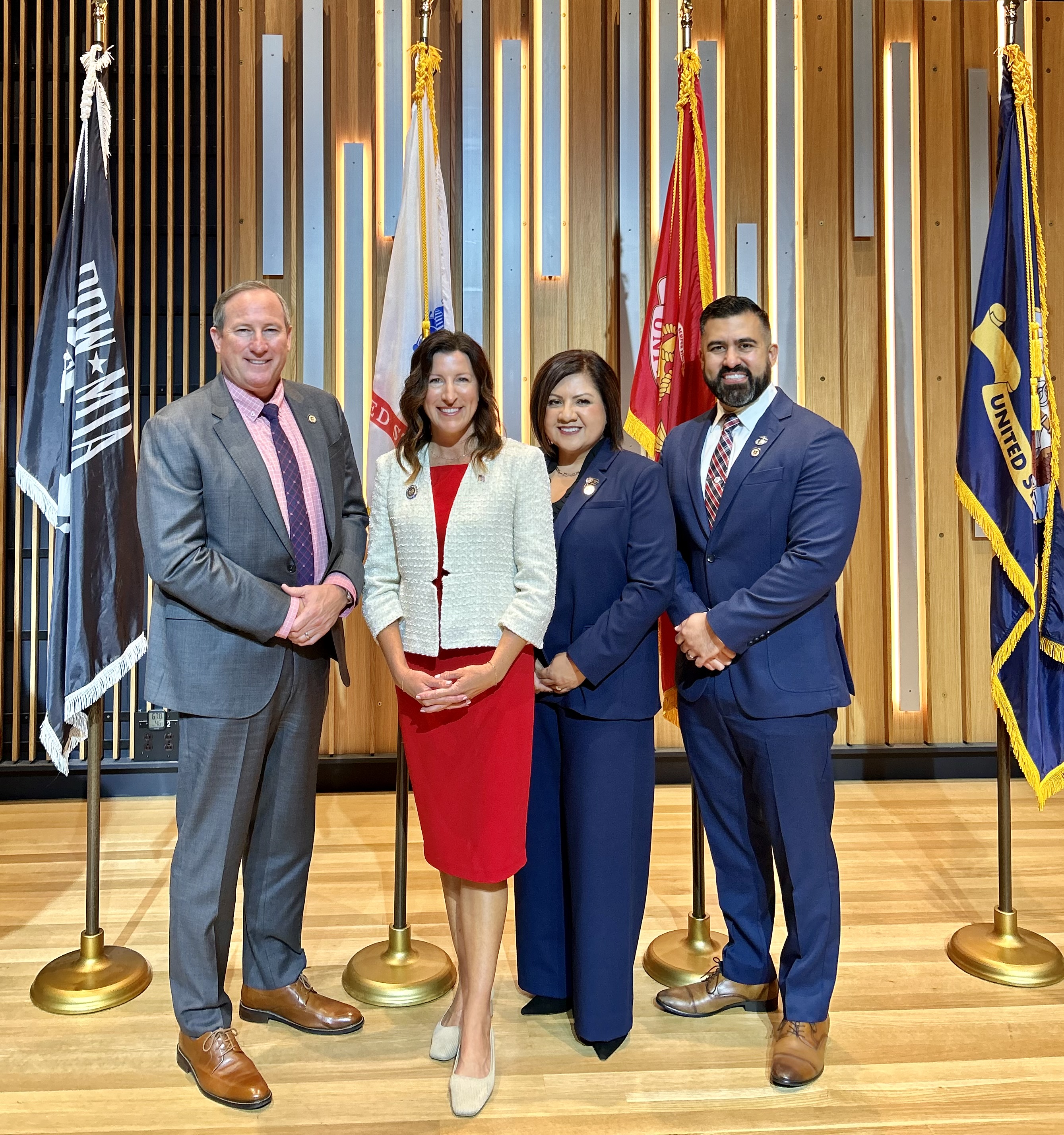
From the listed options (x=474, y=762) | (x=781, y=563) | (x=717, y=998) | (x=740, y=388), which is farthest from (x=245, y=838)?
(x=740, y=388)

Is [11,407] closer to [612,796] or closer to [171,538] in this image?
[171,538]

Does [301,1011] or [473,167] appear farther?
[473,167]

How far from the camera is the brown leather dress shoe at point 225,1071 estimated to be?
2.08 m

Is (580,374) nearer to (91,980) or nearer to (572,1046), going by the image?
(572,1046)

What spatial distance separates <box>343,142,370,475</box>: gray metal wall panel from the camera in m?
4.32

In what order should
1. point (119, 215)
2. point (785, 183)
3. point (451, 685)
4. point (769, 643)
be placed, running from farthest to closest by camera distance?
point (785, 183), point (119, 215), point (769, 643), point (451, 685)

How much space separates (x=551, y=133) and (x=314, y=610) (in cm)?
314

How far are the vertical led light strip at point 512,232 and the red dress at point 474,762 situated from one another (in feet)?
7.71

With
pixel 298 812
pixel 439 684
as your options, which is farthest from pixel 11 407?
pixel 439 684

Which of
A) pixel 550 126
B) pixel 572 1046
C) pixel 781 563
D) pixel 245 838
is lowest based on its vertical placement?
pixel 572 1046

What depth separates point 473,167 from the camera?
4371mm

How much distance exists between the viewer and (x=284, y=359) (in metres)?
2.27

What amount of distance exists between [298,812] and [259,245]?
298 cm

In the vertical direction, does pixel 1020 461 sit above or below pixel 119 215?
below
